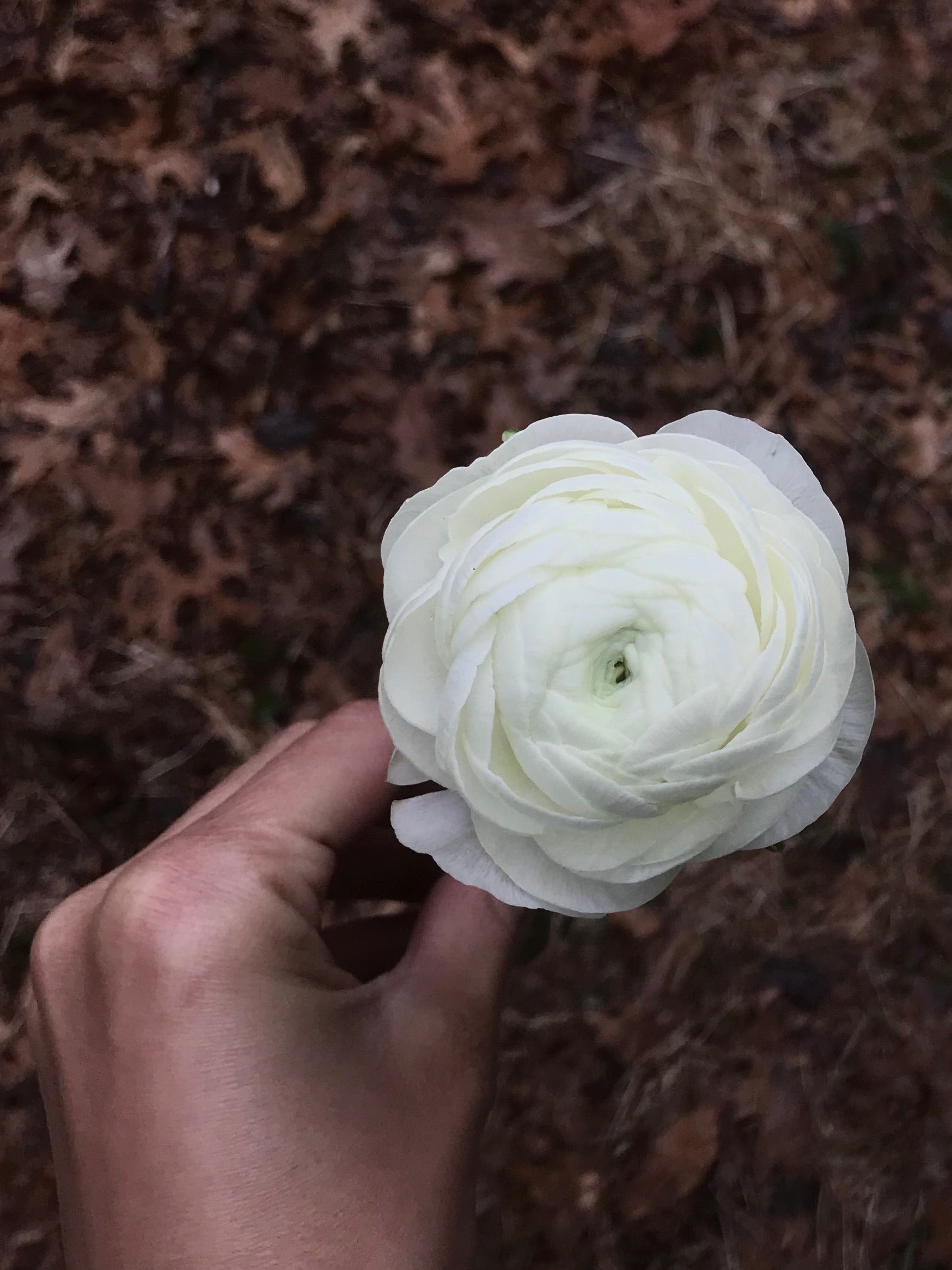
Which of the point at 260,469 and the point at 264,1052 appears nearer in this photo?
the point at 264,1052

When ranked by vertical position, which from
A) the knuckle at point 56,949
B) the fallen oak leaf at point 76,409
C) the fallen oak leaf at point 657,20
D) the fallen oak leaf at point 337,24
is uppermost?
the fallen oak leaf at point 337,24

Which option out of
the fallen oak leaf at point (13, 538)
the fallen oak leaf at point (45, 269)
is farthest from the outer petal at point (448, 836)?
the fallen oak leaf at point (45, 269)

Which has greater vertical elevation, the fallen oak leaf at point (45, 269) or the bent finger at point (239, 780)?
the fallen oak leaf at point (45, 269)

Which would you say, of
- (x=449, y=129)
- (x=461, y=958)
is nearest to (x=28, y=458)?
(x=449, y=129)

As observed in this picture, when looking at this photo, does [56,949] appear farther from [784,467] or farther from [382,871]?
[784,467]

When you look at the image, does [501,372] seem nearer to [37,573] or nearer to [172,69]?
[172,69]

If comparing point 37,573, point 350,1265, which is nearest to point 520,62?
point 37,573

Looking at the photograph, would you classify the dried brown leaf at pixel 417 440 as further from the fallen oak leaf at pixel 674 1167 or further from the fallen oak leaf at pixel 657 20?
the fallen oak leaf at pixel 674 1167
